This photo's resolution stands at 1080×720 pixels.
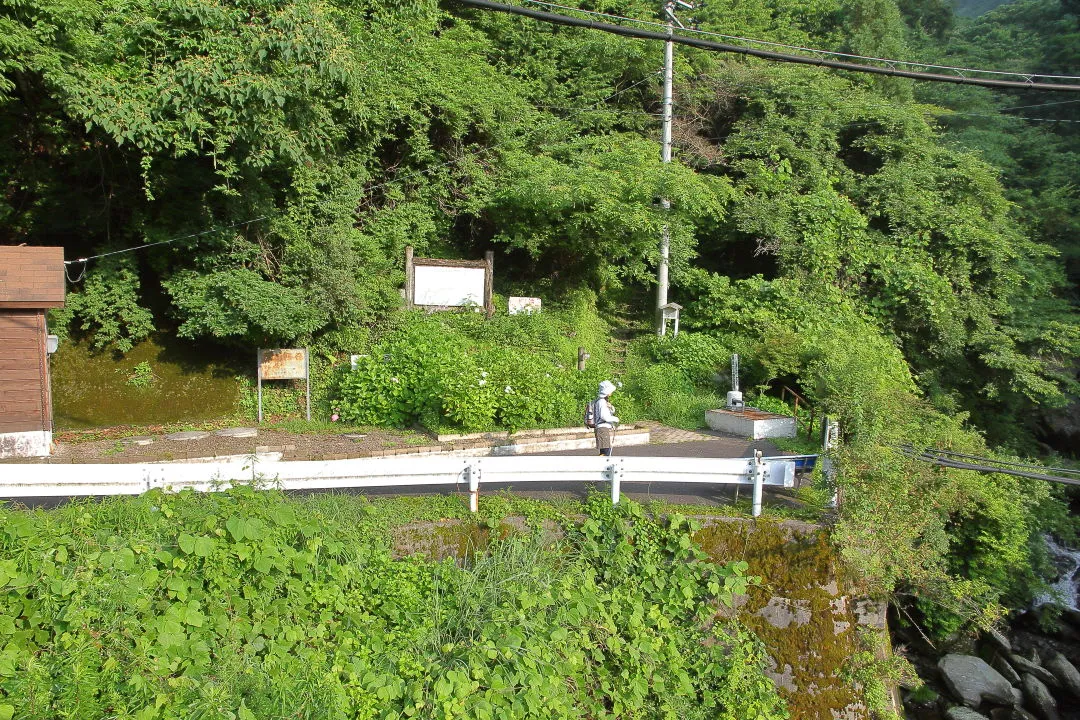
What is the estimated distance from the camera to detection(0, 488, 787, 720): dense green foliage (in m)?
4.94

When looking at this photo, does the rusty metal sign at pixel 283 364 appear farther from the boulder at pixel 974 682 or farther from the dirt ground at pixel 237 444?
the boulder at pixel 974 682

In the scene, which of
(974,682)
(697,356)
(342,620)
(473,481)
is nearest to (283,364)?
(473,481)

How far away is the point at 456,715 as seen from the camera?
5273 mm

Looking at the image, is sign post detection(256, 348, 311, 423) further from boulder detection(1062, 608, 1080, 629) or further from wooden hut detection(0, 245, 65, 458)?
boulder detection(1062, 608, 1080, 629)

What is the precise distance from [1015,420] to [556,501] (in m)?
15.1

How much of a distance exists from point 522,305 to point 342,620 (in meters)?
10.7

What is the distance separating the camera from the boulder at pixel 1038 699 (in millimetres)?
10308

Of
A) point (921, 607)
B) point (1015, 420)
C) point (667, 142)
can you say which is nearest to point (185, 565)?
point (921, 607)

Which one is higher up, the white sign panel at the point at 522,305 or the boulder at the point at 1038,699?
the white sign panel at the point at 522,305

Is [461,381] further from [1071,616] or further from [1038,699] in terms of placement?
[1071,616]

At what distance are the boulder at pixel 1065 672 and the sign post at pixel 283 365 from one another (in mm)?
13509

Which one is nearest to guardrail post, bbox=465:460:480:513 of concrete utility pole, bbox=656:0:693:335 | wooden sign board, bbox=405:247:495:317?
wooden sign board, bbox=405:247:495:317

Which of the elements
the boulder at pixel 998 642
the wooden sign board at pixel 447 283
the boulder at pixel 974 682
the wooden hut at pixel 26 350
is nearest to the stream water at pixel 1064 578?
the boulder at pixel 998 642

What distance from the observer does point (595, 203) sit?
15492 millimetres
